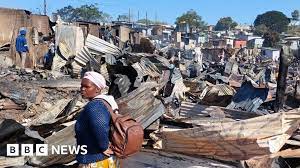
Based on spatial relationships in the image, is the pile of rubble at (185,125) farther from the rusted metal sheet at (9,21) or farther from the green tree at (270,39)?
the green tree at (270,39)

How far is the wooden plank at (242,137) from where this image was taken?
491cm

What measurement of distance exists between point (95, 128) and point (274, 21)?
9750 cm

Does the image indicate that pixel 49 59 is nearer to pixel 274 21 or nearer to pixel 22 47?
pixel 22 47

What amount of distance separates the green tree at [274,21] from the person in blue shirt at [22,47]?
81289 millimetres

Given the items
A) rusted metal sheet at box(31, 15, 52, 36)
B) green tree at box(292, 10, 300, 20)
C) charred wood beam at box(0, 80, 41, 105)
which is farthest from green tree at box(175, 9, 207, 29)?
charred wood beam at box(0, 80, 41, 105)

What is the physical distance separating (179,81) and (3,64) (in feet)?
21.6

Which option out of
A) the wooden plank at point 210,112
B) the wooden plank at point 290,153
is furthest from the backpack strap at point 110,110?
the wooden plank at point 210,112

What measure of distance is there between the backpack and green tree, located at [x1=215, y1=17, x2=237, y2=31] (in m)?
98.4

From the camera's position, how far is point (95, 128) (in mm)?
3184

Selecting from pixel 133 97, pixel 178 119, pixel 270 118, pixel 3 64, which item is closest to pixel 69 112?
pixel 133 97

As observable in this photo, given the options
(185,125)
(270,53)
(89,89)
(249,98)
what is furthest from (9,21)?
(270,53)

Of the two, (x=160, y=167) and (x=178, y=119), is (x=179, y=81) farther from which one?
(x=160, y=167)

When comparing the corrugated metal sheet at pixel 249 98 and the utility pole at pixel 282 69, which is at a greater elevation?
the utility pole at pixel 282 69

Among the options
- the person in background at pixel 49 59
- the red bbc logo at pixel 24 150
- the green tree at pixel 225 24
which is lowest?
the red bbc logo at pixel 24 150
